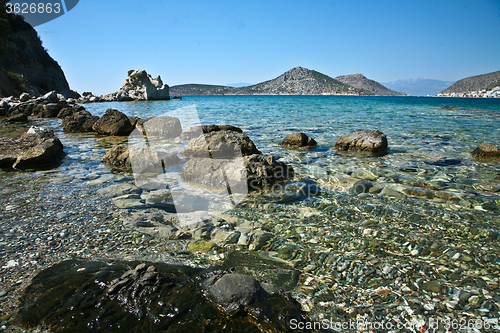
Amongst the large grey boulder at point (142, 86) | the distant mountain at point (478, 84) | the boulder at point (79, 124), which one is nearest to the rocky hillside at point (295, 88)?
the distant mountain at point (478, 84)

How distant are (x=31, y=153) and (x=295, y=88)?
169 metres

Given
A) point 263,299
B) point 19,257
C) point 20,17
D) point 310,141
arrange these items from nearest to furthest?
point 263,299, point 19,257, point 310,141, point 20,17

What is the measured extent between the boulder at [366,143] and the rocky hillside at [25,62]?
1768 inches

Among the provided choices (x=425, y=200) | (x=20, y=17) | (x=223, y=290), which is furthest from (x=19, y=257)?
(x=20, y=17)

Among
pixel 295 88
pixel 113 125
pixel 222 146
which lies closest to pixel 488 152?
pixel 222 146

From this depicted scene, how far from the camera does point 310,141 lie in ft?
29.2

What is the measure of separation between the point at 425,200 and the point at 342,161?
267 cm

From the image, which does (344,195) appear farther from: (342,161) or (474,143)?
(474,143)

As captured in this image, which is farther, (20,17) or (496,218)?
(20,17)

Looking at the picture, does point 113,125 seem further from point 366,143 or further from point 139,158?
point 366,143

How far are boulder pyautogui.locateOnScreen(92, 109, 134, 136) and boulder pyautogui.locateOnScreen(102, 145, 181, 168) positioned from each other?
5.52 metres

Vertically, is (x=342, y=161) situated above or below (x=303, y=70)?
below

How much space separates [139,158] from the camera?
611cm

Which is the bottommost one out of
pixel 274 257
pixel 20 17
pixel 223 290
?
pixel 274 257
